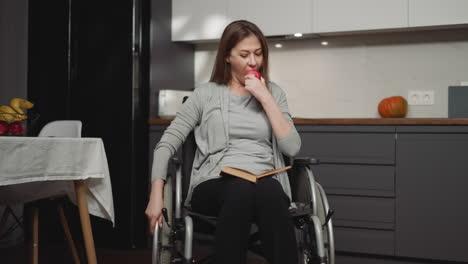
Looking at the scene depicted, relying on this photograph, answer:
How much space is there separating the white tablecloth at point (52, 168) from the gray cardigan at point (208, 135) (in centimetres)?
41

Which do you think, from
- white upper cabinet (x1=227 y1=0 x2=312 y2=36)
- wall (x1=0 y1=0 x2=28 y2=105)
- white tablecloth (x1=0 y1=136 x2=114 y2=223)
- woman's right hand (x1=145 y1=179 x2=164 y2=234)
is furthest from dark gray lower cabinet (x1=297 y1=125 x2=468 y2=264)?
wall (x1=0 y1=0 x2=28 y2=105)

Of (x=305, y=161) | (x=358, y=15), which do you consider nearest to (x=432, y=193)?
(x=358, y=15)

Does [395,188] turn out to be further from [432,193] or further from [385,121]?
[385,121]

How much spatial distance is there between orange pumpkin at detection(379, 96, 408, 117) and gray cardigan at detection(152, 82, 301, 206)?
1.48m

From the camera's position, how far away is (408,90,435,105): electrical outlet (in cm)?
333

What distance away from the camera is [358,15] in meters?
3.23

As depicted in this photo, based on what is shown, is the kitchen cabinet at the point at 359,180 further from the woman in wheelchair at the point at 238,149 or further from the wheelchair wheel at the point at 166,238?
the wheelchair wheel at the point at 166,238

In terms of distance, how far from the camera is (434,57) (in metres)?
3.32

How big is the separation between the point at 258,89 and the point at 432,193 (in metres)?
1.45

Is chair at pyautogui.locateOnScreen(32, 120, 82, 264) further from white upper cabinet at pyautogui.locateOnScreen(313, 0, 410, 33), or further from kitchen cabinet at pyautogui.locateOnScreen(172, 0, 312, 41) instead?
white upper cabinet at pyautogui.locateOnScreen(313, 0, 410, 33)

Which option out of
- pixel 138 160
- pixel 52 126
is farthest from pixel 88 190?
pixel 138 160

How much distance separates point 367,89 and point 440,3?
68 centimetres

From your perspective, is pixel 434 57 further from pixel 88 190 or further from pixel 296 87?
pixel 88 190

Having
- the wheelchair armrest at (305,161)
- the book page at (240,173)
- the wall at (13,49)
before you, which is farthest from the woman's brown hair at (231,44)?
the wall at (13,49)
